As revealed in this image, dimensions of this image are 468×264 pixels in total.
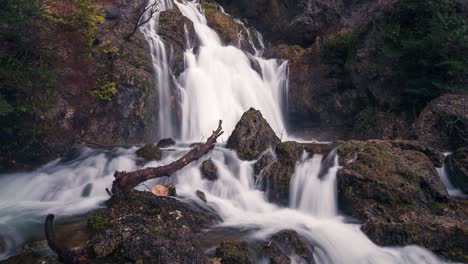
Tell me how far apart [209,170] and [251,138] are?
6.36ft

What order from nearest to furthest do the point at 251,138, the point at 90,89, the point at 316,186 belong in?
the point at 316,186 → the point at 251,138 → the point at 90,89

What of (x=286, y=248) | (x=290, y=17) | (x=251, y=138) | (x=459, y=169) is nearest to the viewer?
(x=286, y=248)

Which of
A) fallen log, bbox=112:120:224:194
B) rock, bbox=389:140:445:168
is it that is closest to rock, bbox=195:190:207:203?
fallen log, bbox=112:120:224:194

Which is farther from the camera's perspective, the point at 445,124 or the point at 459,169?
the point at 445,124

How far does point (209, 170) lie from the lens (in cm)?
1091

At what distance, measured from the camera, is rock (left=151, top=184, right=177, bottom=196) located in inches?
376

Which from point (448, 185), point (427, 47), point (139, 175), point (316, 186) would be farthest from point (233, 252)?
point (427, 47)

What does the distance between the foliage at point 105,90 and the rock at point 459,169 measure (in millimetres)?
11757

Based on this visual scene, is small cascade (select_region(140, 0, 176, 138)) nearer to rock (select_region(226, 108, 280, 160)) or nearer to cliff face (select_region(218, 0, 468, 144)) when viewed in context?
rock (select_region(226, 108, 280, 160))

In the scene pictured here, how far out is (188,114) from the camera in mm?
16875

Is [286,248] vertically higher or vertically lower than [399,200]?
lower

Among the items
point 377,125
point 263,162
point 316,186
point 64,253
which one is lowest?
point 64,253

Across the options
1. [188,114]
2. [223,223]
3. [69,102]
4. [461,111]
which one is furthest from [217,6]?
[223,223]

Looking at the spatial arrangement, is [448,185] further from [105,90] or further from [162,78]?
[105,90]
